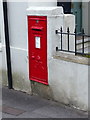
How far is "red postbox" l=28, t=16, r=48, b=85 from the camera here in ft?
22.5

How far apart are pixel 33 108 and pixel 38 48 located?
1.41 meters

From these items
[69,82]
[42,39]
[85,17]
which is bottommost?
[69,82]

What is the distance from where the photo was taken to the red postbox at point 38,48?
6.86m

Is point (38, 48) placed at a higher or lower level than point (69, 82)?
higher

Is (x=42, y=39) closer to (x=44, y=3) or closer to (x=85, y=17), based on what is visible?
(x=44, y=3)

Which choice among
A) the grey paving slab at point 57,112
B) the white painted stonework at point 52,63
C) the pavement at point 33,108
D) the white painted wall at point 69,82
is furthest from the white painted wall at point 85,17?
the grey paving slab at point 57,112

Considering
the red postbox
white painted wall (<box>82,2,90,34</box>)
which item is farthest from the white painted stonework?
white painted wall (<box>82,2,90,34</box>)

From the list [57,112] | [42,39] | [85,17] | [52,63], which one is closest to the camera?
[57,112]

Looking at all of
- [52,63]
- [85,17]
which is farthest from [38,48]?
[85,17]

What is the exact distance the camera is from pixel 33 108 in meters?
6.56

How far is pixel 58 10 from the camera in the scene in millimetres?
6754

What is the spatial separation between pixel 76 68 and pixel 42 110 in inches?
45.6

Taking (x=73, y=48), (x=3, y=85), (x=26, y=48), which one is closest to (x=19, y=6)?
(x=26, y=48)

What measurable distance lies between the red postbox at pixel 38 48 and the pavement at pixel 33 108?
0.50m
